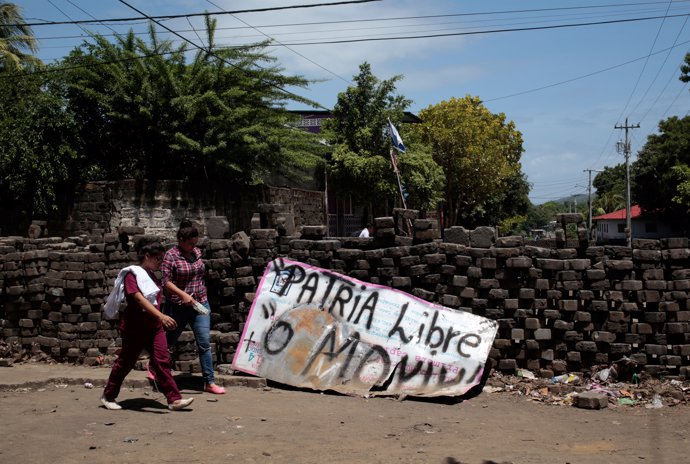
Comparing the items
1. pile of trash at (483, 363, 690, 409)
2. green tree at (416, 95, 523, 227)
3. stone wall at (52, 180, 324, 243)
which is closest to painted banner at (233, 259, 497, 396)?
pile of trash at (483, 363, 690, 409)

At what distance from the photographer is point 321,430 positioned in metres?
5.80

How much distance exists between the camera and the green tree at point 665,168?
3966cm

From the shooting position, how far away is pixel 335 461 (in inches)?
196

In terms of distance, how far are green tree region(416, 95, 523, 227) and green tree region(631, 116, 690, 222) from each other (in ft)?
30.6

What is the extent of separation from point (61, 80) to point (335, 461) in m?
14.5

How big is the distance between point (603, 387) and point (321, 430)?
3.33m

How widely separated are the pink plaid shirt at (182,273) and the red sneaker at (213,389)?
89cm

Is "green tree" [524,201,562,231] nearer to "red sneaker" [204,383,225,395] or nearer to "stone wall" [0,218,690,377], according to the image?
"stone wall" [0,218,690,377]

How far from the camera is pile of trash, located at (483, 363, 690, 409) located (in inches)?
279

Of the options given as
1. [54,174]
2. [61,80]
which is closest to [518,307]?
[54,174]

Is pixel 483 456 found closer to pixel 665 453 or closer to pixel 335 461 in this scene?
pixel 335 461

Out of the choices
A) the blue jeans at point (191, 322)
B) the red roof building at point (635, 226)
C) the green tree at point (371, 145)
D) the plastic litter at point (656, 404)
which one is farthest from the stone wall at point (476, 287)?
the red roof building at point (635, 226)

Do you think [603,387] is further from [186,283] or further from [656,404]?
[186,283]

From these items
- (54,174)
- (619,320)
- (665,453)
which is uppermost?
(54,174)
